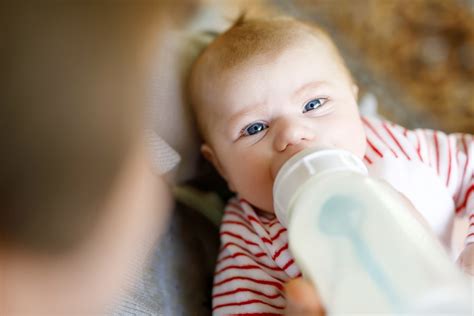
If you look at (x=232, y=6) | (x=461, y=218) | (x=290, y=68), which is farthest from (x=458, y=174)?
(x=232, y=6)

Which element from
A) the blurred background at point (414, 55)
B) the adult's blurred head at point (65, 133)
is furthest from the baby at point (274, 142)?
the blurred background at point (414, 55)

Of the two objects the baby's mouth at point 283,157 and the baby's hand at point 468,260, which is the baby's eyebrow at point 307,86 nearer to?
the baby's mouth at point 283,157

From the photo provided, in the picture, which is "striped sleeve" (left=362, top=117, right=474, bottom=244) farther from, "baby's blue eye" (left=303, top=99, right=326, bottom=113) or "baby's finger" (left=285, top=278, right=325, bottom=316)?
"baby's finger" (left=285, top=278, right=325, bottom=316)

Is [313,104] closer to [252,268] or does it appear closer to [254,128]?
[254,128]

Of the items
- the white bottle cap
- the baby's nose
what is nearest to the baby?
the baby's nose

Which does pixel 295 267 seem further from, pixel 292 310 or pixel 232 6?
pixel 232 6

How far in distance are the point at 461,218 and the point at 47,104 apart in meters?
0.85

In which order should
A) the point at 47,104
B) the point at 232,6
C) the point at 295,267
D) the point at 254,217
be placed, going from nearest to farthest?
1. the point at 47,104
2. the point at 295,267
3. the point at 254,217
4. the point at 232,6

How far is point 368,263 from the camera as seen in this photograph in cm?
60

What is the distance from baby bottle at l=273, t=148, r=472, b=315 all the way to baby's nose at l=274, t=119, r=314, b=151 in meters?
0.18

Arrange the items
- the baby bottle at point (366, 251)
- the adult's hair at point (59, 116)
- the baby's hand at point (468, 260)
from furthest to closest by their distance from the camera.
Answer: the baby's hand at point (468, 260) → the baby bottle at point (366, 251) → the adult's hair at point (59, 116)

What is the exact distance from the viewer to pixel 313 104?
92cm

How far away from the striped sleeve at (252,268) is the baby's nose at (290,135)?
14cm

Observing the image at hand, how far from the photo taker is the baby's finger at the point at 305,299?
0.63 m
